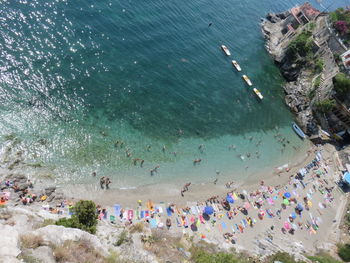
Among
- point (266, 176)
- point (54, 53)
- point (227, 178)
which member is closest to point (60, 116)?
point (54, 53)

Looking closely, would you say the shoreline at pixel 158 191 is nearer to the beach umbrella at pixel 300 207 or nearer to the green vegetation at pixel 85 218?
the beach umbrella at pixel 300 207

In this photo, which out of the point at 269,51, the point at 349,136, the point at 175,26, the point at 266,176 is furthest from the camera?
the point at 269,51

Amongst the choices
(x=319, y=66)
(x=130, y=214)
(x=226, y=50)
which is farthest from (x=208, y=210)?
(x=319, y=66)

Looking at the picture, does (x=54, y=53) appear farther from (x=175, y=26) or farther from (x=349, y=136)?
(x=349, y=136)

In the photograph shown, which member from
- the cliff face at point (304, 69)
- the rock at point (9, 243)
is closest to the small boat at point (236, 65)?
the cliff face at point (304, 69)

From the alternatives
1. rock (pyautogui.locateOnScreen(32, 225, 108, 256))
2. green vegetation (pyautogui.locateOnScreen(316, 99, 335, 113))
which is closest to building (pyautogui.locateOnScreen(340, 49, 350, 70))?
green vegetation (pyautogui.locateOnScreen(316, 99, 335, 113))
